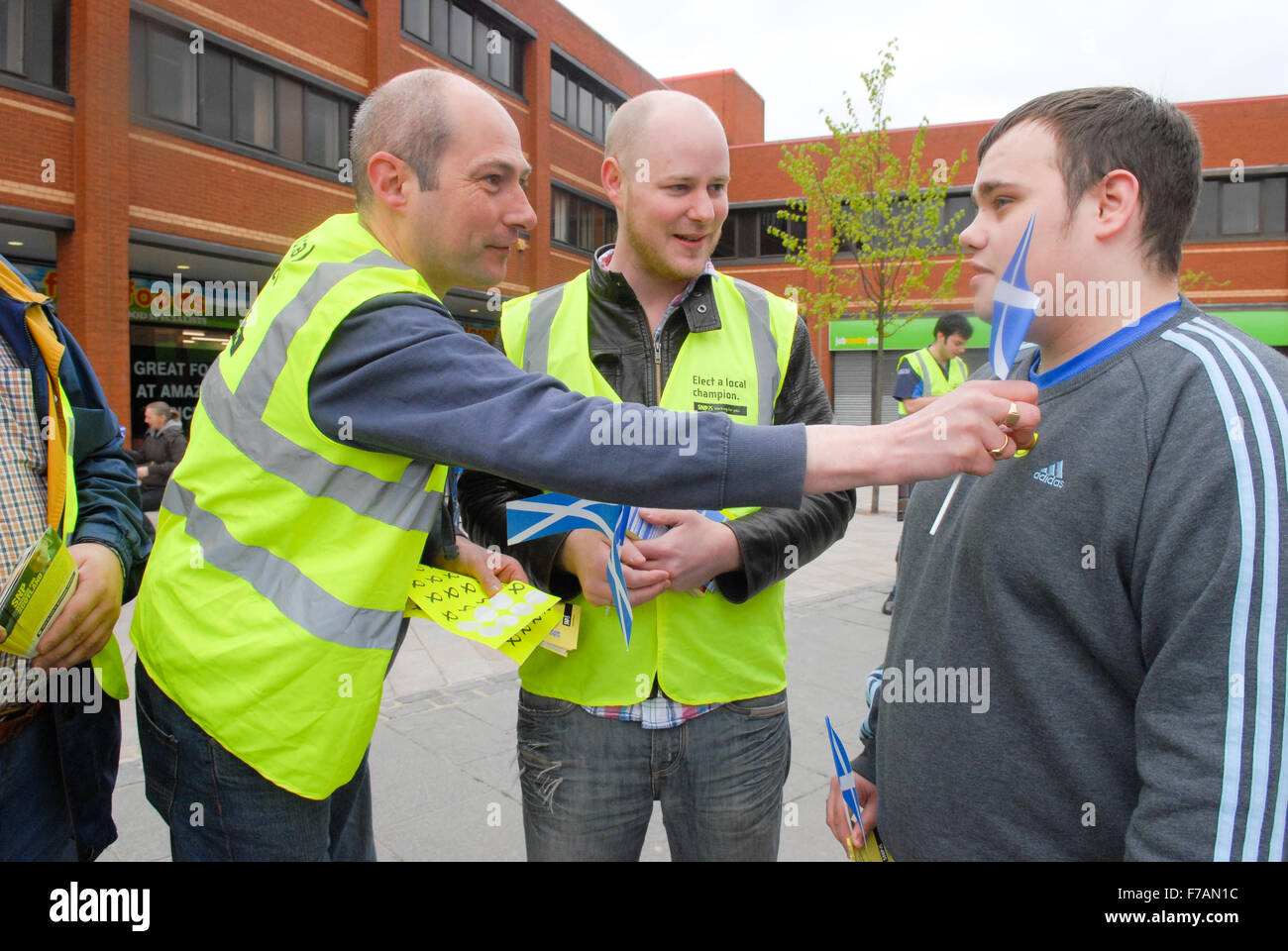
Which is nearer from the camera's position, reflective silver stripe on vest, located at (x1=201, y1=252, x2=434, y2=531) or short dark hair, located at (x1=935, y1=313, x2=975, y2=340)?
reflective silver stripe on vest, located at (x1=201, y1=252, x2=434, y2=531)

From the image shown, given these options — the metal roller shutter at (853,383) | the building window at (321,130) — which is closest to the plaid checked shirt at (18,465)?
the building window at (321,130)

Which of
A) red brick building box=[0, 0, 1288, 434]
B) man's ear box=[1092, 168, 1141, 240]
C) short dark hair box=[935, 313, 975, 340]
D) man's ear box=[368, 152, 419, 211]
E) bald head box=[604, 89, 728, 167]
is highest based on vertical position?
red brick building box=[0, 0, 1288, 434]

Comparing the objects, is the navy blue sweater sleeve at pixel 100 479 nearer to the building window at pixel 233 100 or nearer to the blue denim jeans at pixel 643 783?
the blue denim jeans at pixel 643 783

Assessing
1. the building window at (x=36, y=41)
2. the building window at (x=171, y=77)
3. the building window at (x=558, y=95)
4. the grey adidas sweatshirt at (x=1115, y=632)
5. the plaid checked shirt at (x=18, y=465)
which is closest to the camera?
the grey adidas sweatshirt at (x=1115, y=632)

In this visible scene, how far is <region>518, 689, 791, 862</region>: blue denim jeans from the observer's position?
6.33 feet

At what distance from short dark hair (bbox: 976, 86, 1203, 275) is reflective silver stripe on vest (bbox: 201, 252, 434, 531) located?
1.17 m

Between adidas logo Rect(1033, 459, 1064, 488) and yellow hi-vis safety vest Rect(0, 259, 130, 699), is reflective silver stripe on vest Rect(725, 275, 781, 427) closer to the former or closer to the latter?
adidas logo Rect(1033, 459, 1064, 488)

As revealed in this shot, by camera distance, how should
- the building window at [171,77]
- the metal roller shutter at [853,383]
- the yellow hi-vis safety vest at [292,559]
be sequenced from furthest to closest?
the metal roller shutter at [853,383], the building window at [171,77], the yellow hi-vis safety vest at [292,559]

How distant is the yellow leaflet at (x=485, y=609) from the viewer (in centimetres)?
163

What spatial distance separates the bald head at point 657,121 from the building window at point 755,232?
1093 inches

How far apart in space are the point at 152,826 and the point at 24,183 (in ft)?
38.8

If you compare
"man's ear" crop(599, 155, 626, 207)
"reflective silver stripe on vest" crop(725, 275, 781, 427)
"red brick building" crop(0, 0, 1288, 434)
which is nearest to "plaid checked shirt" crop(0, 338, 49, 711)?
"man's ear" crop(599, 155, 626, 207)

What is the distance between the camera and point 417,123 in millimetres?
1743

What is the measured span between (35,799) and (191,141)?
47.0 feet
